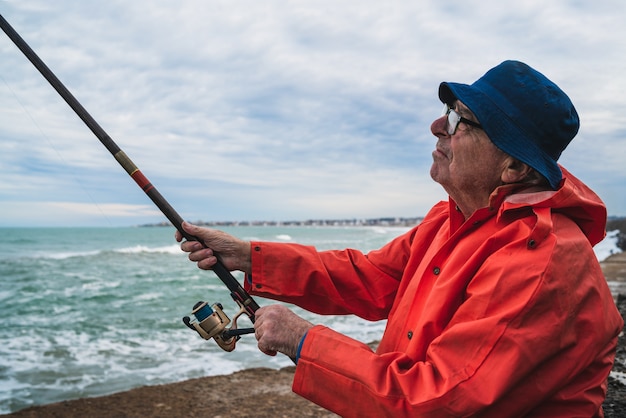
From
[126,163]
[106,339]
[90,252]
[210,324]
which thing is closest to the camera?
[210,324]

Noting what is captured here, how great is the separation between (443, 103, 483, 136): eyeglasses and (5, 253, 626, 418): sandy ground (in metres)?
3.61

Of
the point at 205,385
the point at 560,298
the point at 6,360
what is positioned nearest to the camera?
the point at 560,298

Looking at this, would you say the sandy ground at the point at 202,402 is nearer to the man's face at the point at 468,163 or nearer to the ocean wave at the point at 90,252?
the man's face at the point at 468,163

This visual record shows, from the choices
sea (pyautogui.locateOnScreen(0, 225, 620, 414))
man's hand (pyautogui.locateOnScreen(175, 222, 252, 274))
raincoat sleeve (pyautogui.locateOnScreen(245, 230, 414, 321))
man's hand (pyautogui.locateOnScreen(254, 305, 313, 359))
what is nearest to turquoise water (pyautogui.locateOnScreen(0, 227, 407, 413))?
sea (pyautogui.locateOnScreen(0, 225, 620, 414))

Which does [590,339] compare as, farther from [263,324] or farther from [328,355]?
[263,324]

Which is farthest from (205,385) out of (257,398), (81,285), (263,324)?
(81,285)

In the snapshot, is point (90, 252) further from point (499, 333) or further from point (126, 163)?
point (499, 333)

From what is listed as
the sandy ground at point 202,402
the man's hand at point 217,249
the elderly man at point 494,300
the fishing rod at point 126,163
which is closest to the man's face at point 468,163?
the elderly man at point 494,300

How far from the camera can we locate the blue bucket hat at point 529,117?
193 cm

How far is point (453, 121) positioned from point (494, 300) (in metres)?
0.81

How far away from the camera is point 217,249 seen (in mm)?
2844

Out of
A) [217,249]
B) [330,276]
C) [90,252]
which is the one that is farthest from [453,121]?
[90,252]

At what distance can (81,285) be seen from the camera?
18.4 metres

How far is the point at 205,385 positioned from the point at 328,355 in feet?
15.9
